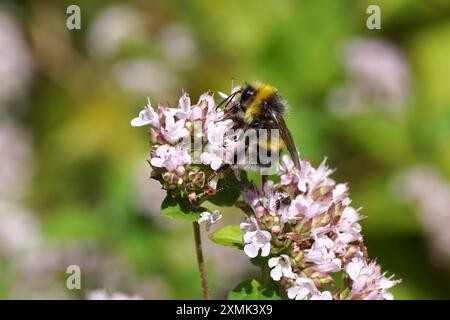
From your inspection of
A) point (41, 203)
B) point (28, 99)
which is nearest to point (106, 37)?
point (28, 99)

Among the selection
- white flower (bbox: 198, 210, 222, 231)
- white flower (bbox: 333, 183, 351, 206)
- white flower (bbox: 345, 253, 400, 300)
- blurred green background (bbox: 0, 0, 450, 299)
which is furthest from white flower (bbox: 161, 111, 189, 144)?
blurred green background (bbox: 0, 0, 450, 299)

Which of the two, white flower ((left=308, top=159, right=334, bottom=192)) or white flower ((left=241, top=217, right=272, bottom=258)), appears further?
white flower ((left=308, top=159, right=334, bottom=192))

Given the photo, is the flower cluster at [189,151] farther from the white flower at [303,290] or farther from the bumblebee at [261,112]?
the white flower at [303,290]

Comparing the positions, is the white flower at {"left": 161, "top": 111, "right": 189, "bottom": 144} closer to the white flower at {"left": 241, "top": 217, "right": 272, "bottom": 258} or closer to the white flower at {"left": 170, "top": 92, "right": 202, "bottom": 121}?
the white flower at {"left": 170, "top": 92, "right": 202, "bottom": 121}

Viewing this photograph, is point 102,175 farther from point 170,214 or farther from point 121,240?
point 170,214

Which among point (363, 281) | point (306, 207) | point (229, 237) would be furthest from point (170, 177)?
point (363, 281)

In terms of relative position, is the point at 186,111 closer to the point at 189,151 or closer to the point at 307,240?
the point at 189,151
